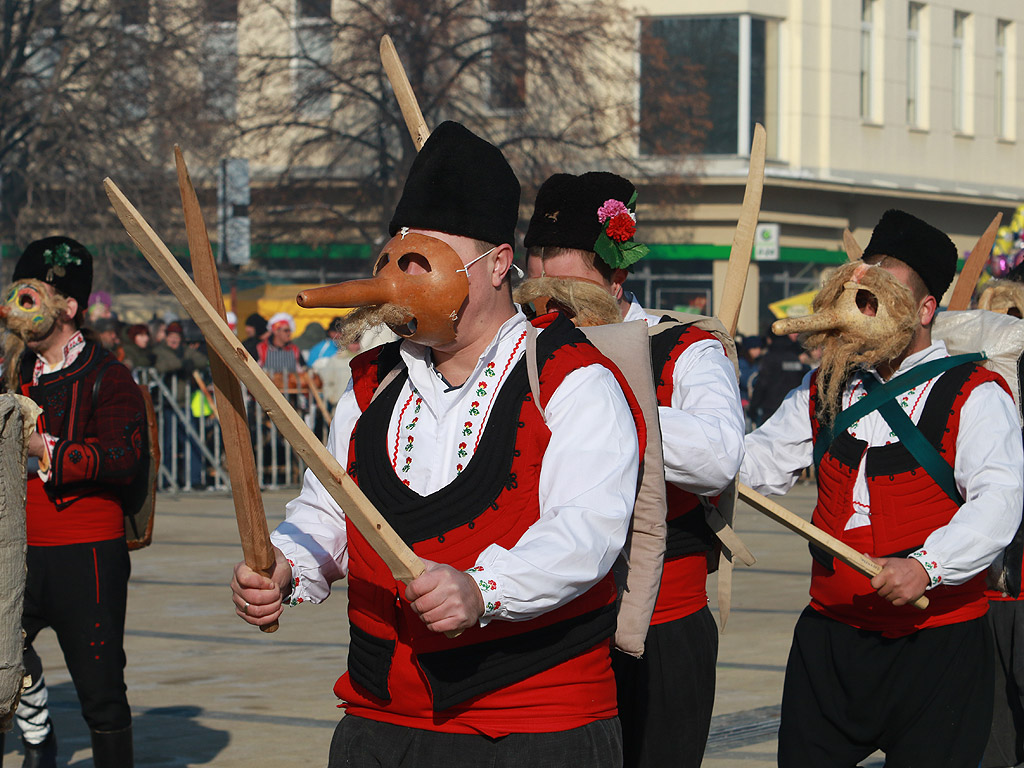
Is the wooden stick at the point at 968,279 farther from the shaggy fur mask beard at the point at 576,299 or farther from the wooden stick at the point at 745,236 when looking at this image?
the shaggy fur mask beard at the point at 576,299

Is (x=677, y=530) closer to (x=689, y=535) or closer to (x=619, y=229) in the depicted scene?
(x=689, y=535)

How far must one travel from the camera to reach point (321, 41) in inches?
950

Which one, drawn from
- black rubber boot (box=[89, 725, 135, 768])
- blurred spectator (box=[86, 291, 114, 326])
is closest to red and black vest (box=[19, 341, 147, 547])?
black rubber boot (box=[89, 725, 135, 768])

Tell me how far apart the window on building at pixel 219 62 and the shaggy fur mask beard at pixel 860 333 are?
61.6 ft

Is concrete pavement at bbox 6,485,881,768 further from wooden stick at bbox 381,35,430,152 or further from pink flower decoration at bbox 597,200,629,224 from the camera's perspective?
wooden stick at bbox 381,35,430,152

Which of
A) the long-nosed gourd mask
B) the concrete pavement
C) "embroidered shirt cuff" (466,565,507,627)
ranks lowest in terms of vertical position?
the concrete pavement

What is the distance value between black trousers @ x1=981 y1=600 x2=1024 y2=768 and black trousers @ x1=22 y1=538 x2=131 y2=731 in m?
2.92

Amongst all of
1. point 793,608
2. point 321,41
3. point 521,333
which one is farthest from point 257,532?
point 321,41

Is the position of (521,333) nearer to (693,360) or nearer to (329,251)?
(693,360)

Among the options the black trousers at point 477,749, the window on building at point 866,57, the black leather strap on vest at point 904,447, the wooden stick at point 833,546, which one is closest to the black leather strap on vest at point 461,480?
the black trousers at point 477,749

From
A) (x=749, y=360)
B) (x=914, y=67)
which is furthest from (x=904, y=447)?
(x=914, y=67)

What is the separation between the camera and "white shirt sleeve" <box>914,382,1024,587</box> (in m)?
4.32

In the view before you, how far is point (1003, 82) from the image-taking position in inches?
1436

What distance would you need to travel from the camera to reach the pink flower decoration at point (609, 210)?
15.2 feet
